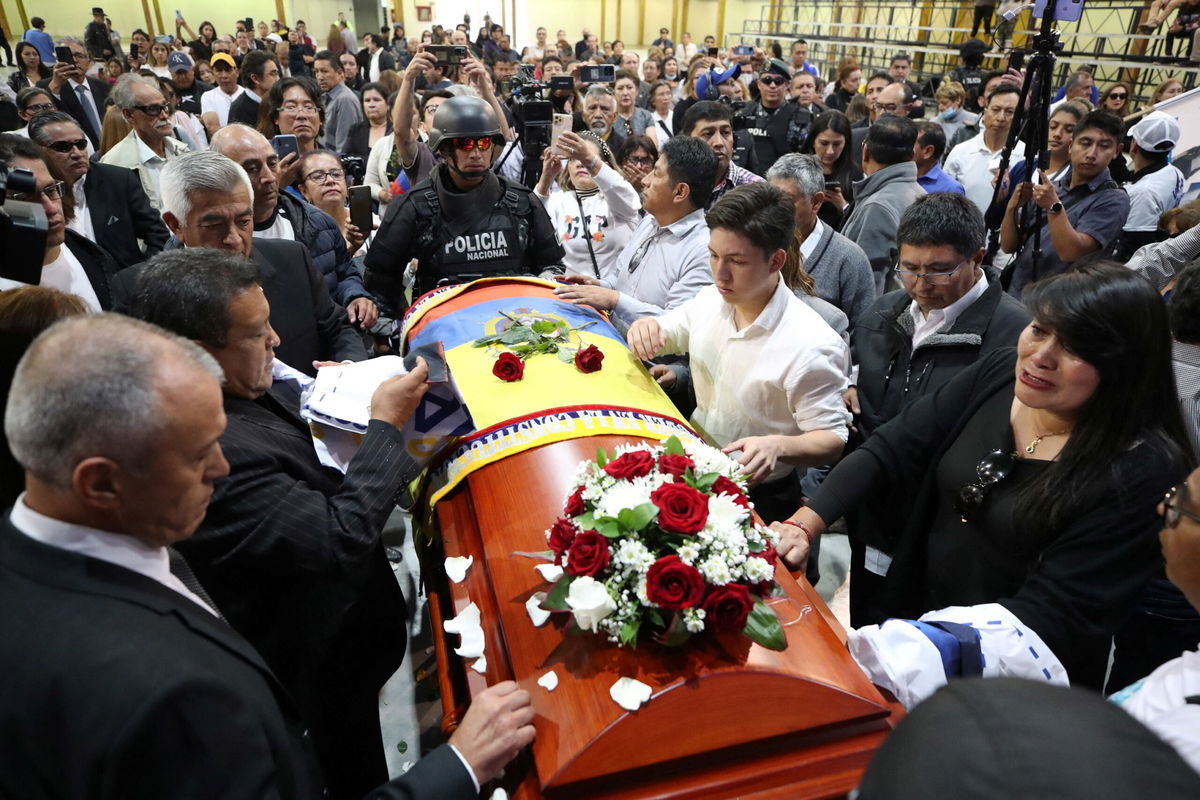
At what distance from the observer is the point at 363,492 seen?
173 cm

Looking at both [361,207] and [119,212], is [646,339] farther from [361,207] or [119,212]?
[119,212]

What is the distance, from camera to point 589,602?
141cm

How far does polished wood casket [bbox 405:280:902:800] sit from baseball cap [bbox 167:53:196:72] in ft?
28.7

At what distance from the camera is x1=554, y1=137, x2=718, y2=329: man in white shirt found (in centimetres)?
316

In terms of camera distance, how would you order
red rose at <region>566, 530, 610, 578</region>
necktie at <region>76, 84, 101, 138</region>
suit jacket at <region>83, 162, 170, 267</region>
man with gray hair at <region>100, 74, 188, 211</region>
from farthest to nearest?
necktie at <region>76, 84, 101, 138</region> → man with gray hair at <region>100, 74, 188, 211</region> → suit jacket at <region>83, 162, 170, 267</region> → red rose at <region>566, 530, 610, 578</region>

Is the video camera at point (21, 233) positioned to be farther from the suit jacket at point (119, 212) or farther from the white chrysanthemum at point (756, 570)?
the suit jacket at point (119, 212)

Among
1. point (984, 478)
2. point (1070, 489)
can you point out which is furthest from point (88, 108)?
point (1070, 489)

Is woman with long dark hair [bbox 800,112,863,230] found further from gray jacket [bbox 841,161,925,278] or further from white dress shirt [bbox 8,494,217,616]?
white dress shirt [bbox 8,494,217,616]

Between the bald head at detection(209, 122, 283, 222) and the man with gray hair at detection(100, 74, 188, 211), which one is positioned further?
the man with gray hair at detection(100, 74, 188, 211)

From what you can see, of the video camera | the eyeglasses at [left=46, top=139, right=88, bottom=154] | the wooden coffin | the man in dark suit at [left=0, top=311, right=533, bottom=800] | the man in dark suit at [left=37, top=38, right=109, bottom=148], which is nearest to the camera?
the man in dark suit at [left=0, top=311, right=533, bottom=800]

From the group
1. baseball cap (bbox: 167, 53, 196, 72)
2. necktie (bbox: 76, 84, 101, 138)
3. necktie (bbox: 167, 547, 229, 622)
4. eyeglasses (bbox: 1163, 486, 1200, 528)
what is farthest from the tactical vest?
baseball cap (bbox: 167, 53, 196, 72)

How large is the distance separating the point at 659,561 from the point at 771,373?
3.34 ft

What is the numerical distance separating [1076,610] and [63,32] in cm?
2539

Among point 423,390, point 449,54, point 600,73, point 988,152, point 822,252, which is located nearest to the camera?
point 423,390
